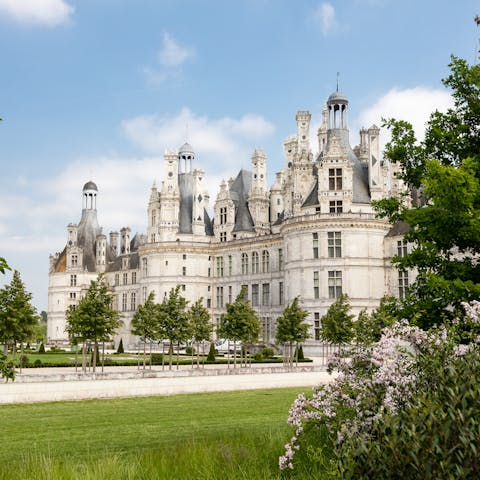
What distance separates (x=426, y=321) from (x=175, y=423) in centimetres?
725

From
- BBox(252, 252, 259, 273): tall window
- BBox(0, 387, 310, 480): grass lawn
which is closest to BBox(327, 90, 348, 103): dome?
BBox(252, 252, 259, 273): tall window

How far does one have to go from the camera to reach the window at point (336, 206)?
55.0 m

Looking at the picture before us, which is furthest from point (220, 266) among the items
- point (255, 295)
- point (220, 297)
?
point (255, 295)

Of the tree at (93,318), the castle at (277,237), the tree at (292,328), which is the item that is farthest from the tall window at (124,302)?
the tree at (93,318)

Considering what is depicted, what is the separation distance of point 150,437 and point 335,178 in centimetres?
4220

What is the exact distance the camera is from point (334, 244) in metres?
54.7

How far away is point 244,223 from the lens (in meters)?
70.6

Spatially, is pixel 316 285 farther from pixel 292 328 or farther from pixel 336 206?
pixel 292 328

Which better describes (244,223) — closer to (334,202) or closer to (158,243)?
(158,243)

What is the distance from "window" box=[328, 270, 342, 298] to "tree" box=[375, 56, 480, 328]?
1452 inches

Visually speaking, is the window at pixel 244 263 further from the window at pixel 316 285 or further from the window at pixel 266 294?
the window at pixel 316 285

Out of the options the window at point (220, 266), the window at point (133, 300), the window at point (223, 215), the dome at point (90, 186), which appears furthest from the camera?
the dome at point (90, 186)

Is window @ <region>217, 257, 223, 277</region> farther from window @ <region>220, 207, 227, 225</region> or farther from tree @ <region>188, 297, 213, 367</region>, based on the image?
tree @ <region>188, 297, 213, 367</region>

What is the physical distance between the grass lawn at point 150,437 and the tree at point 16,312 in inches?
632
